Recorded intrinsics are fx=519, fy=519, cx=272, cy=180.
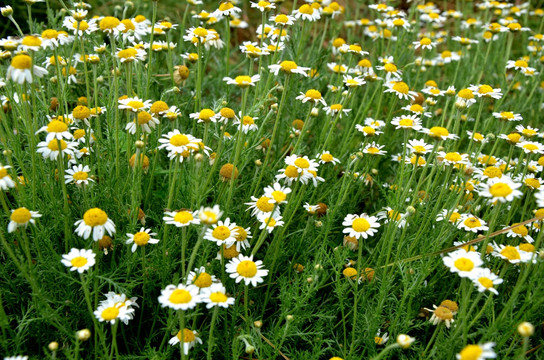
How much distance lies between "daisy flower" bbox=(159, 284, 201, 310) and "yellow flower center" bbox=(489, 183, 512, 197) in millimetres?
1244

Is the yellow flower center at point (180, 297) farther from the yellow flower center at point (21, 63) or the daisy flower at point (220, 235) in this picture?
the yellow flower center at point (21, 63)

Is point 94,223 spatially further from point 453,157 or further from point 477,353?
point 453,157

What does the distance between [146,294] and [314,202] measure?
3.87ft

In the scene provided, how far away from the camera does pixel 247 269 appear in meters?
2.21

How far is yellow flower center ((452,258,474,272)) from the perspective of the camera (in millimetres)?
2041

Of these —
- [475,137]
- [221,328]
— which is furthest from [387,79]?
[221,328]

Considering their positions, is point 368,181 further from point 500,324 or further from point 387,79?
point 500,324

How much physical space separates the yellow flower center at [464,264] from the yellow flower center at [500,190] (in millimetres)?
290

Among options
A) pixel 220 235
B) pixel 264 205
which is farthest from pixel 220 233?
Result: pixel 264 205

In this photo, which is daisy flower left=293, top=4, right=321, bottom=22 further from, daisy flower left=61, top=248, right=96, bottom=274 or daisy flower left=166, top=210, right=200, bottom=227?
daisy flower left=61, top=248, right=96, bottom=274

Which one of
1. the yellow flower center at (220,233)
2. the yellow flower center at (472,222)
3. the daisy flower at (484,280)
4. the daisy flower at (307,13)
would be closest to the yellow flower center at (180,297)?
the yellow flower center at (220,233)

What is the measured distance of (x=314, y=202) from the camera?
125 inches

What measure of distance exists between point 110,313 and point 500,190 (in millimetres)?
1625

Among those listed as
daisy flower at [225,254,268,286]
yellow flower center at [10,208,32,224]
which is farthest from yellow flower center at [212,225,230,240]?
yellow flower center at [10,208,32,224]
